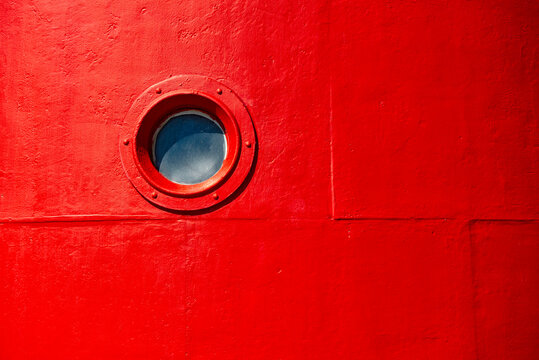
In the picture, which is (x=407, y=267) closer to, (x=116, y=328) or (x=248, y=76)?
(x=248, y=76)

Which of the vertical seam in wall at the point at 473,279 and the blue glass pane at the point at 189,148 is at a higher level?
the blue glass pane at the point at 189,148

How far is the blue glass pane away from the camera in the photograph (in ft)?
9.27

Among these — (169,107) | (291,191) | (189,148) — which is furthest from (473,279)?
(169,107)

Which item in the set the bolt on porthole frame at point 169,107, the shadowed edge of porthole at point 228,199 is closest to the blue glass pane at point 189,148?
the bolt on porthole frame at point 169,107

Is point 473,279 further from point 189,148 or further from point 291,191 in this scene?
point 189,148

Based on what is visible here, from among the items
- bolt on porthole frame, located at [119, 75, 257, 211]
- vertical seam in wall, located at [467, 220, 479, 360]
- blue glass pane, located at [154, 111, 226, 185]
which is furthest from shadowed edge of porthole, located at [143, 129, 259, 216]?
vertical seam in wall, located at [467, 220, 479, 360]

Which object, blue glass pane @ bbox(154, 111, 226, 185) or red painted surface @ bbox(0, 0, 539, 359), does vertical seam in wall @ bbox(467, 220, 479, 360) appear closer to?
red painted surface @ bbox(0, 0, 539, 359)

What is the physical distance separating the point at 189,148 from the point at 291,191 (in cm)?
61

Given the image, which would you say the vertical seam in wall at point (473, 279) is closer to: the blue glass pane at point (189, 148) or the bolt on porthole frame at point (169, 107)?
the bolt on porthole frame at point (169, 107)

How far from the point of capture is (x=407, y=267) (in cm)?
272

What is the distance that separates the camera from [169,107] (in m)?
2.81

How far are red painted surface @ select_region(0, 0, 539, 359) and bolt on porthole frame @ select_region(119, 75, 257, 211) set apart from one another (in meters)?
0.06

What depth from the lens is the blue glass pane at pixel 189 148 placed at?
283 centimetres

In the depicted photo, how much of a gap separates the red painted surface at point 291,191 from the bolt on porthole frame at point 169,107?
0.21 feet
